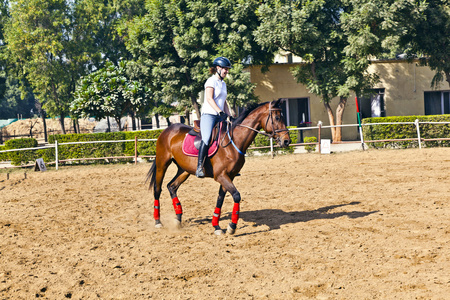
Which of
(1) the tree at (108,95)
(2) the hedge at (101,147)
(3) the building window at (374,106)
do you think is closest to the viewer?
(2) the hedge at (101,147)

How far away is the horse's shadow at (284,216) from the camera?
841 cm

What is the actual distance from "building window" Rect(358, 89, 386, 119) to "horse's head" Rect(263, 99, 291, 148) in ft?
A: 78.3

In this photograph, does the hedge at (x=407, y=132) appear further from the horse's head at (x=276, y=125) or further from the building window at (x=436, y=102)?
the horse's head at (x=276, y=125)

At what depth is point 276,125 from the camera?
7.46 meters

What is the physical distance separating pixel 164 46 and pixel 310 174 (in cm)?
1642

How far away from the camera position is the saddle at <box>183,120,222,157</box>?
25.7 ft

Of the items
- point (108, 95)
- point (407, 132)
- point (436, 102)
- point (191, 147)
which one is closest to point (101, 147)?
point (108, 95)

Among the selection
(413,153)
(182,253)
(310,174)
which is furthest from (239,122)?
(413,153)

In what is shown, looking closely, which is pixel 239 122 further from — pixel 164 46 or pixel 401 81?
pixel 401 81

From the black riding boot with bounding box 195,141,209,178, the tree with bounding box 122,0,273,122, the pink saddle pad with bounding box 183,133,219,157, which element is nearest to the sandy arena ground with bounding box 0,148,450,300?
the black riding boot with bounding box 195,141,209,178

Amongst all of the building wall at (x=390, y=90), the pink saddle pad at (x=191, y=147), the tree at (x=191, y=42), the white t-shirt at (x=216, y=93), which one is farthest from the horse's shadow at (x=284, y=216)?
the building wall at (x=390, y=90)

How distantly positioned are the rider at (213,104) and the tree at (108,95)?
73.5ft

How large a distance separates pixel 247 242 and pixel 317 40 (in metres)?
19.2

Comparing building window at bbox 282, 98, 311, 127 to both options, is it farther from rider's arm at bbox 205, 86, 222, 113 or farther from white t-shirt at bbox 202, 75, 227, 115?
rider's arm at bbox 205, 86, 222, 113
